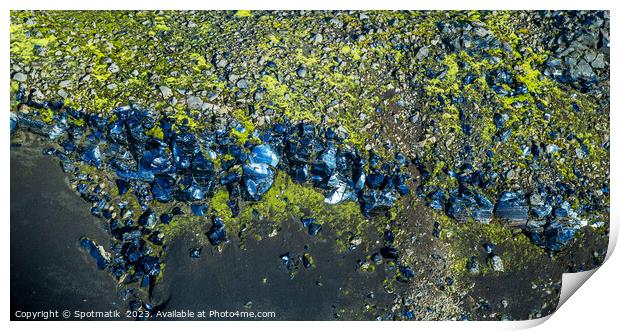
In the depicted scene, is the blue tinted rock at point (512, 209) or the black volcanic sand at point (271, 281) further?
the blue tinted rock at point (512, 209)

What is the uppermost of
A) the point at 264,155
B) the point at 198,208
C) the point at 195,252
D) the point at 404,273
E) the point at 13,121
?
the point at 13,121

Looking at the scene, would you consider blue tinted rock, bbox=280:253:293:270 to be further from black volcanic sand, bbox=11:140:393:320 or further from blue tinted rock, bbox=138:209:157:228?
→ blue tinted rock, bbox=138:209:157:228

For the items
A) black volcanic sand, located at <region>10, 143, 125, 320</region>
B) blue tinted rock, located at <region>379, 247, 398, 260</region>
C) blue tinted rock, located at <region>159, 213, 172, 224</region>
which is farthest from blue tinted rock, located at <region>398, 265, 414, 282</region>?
black volcanic sand, located at <region>10, 143, 125, 320</region>

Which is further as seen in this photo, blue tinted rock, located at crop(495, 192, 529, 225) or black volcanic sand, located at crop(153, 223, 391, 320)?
blue tinted rock, located at crop(495, 192, 529, 225)

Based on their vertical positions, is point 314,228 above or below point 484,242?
above

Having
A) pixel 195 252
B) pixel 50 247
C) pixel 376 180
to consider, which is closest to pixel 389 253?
pixel 376 180

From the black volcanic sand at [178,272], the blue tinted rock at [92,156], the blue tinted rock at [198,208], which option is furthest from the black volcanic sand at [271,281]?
the blue tinted rock at [92,156]

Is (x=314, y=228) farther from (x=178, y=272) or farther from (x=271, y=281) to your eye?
(x=178, y=272)

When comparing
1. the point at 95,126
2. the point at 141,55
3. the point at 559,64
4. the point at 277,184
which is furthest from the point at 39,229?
the point at 559,64

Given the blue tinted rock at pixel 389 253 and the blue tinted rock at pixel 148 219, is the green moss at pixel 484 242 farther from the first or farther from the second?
the blue tinted rock at pixel 148 219

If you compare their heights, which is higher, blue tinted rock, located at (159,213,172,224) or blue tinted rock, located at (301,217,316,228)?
blue tinted rock, located at (159,213,172,224)
